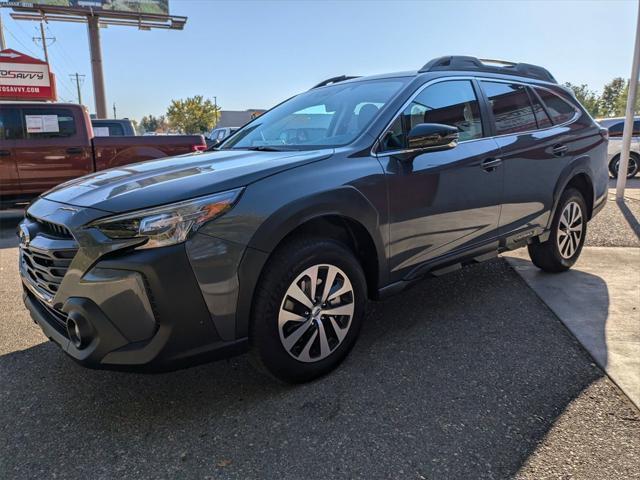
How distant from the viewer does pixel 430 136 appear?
293cm

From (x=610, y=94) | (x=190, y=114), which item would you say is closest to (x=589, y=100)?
(x=610, y=94)

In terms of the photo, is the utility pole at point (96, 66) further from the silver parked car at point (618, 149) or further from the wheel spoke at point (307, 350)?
the wheel spoke at point (307, 350)

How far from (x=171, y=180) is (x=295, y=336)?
3.31 feet

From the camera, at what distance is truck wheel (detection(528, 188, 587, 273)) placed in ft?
14.8

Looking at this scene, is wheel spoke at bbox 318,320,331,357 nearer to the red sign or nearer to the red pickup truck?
the red pickup truck

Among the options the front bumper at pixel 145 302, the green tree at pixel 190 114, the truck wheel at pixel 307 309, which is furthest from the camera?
the green tree at pixel 190 114

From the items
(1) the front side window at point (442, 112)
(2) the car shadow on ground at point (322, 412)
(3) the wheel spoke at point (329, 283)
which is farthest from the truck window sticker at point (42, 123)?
(3) the wheel spoke at point (329, 283)

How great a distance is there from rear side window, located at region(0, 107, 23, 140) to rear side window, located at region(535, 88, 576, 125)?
740 centimetres

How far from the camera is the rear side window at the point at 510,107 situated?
3830 mm

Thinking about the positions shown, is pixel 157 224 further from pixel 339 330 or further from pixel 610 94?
pixel 610 94

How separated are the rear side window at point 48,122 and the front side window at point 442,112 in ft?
21.6

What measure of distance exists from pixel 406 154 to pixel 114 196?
1.70 m

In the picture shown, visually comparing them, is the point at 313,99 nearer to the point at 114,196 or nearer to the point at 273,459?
the point at 114,196

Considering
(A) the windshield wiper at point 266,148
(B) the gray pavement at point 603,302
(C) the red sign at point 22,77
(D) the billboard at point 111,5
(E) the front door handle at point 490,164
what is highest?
(D) the billboard at point 111,5
